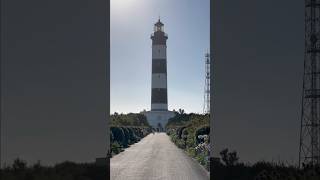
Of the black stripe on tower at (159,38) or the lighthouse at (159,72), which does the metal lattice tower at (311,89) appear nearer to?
the lighthouse at (159,72)

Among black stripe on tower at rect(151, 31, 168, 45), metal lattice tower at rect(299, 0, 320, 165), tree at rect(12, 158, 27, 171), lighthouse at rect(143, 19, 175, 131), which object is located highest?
black stripe on tower at rect(151, 31, 168, 45)

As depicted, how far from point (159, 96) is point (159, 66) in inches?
238

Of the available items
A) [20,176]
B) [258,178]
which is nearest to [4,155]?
[20,176]

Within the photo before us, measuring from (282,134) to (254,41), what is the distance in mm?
2243

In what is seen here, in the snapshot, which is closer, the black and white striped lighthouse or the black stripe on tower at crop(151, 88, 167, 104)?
the black and white striped lighthouse

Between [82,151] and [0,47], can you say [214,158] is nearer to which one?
[82,151]

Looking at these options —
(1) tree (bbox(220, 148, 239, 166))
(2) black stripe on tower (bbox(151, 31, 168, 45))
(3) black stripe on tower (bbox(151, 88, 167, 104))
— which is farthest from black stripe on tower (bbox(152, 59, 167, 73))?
(1) tree (bbox(220, 148, 239, 166))

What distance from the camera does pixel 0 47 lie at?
10297 millimetres

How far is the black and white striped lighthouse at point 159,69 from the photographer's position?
294 ft

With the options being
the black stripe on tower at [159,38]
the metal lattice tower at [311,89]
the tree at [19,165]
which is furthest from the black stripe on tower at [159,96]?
the tree at [19,165]

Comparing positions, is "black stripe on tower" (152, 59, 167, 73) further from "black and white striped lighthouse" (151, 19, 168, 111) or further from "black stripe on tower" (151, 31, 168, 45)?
"black stripe on tower" (151, 31, 168, 45)

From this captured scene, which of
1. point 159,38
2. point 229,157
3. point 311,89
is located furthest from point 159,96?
point 311,89

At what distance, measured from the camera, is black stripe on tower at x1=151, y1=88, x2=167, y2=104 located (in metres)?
90.5

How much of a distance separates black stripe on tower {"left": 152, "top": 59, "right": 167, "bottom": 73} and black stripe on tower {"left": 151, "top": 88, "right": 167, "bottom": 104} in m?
3.36
